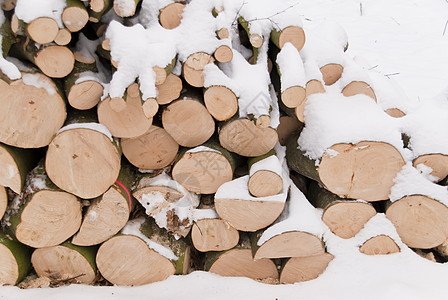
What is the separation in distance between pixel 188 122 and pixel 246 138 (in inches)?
14.2

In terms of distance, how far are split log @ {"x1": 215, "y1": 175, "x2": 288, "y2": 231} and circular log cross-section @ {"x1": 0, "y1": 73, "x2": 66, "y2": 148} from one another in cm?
101

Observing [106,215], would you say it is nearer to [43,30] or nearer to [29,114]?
[29,114]

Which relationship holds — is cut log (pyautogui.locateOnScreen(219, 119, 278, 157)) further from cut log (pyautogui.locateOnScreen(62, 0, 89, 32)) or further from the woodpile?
cut log (pyautogui.locateOnScreen(62, 0, 89, 32))

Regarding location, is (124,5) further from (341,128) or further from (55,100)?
(341,128)

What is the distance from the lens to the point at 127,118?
7.33ft

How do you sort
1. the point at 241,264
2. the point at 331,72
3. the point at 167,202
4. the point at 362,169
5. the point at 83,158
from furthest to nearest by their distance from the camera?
the point at 331,72 < the point at 241,264 < the point at 167,202 < the point at 362,169 < the point at 83,158

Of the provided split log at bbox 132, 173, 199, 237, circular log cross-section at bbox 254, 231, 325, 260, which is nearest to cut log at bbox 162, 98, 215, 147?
split log at bbox 132, 173, 199, 237

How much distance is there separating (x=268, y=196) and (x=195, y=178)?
45cm

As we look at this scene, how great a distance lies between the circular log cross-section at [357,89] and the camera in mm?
2598

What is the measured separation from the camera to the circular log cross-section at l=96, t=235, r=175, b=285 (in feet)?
8.00

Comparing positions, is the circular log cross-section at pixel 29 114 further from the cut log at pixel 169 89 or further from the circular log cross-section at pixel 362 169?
the circular log cross-section at pixel 362 169

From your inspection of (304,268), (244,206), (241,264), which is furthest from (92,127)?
(304,268)

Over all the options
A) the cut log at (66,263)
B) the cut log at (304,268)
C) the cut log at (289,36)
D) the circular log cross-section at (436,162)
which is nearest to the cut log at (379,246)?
the cut log at (304,268)

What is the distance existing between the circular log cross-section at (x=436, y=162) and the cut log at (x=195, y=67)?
4.46 ft
